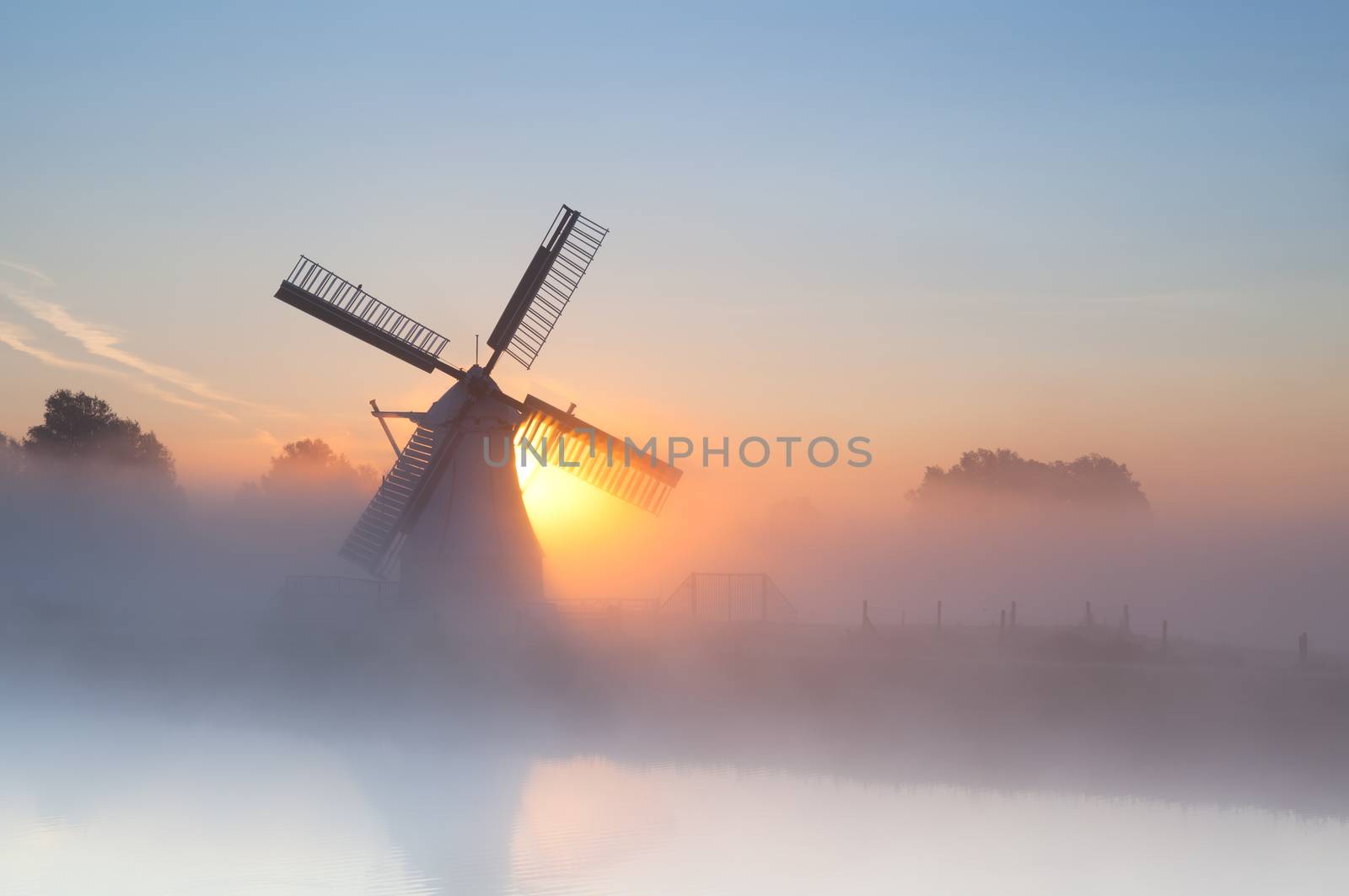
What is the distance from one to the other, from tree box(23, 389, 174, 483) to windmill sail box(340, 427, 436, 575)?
54.1m

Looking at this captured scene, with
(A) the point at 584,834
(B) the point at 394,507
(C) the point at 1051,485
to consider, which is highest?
(C) the point at 1051,485

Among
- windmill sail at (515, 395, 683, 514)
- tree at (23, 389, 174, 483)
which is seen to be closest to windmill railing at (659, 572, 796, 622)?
windmill sail at (515, 395, 683, 514)

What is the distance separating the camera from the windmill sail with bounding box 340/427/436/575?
121 ft

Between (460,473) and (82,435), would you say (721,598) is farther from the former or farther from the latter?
(82,435)

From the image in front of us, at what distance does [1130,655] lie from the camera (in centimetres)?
3897

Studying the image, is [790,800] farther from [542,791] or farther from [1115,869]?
[1115,869]

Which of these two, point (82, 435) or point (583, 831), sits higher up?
point (82, 435)

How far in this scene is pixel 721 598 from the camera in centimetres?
4369

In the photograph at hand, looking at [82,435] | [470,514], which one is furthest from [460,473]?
[82,435]

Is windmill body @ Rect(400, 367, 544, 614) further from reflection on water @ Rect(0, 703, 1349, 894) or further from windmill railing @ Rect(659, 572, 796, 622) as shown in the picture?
windmill railing @ Rect(659, 572, 796, 622)

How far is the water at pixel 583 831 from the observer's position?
20.8 meters

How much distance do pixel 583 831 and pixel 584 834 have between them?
0.68ft

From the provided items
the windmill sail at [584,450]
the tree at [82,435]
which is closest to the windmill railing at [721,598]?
the windmill sail at [584,450]

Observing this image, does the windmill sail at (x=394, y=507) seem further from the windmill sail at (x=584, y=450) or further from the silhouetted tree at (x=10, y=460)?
the silhouetted tree at (x=10, y=460)
